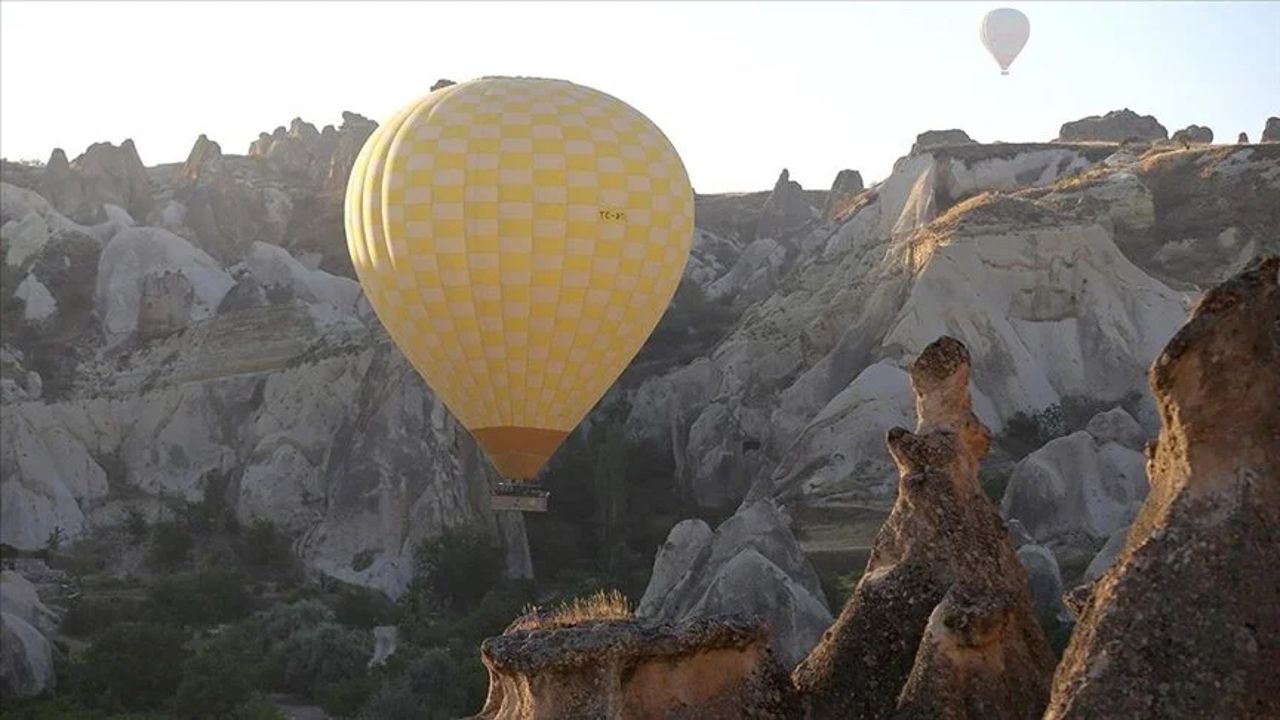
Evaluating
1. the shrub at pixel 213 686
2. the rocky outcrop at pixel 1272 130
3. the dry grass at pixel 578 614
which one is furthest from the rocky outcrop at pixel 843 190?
the dry grass at pixel 578 614

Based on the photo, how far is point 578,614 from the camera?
8836 mm

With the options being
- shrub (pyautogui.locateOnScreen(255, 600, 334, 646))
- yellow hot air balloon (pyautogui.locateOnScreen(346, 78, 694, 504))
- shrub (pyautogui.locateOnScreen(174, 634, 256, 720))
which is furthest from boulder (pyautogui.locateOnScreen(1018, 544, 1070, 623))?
shrub (pyautogui.locateOnScreen(255, 600, 334, 646))

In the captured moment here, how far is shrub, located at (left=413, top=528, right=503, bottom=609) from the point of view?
41.6 m

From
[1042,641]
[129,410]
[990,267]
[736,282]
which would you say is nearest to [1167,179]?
[990,267]

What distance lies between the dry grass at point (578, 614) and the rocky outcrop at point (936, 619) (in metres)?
0.80

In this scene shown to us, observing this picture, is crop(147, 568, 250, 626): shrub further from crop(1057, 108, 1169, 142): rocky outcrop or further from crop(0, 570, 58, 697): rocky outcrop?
crop(1057, 108, 1169, 142): rocky outcrop

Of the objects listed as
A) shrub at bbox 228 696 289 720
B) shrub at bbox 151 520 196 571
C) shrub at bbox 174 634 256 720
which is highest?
shrub at bbox 228 696 289 720

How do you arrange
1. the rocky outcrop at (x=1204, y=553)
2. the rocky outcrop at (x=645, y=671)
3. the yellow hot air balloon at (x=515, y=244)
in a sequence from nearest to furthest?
the rocky outcrop at (x=1204, y=553), the rocky outcrop at (x=645, y=671), the yellow hot air balloon at (x=515, y=244)

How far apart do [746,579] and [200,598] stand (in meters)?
15.9

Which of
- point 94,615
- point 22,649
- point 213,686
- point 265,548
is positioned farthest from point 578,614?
point 265,548

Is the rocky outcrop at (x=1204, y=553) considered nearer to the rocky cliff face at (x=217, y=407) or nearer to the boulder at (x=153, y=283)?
the rocky cliff face at (x=217, y=407)

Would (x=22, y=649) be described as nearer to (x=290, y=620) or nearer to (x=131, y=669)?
(x=131, y=669)

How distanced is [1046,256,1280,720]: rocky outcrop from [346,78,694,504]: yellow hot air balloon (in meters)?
15.2

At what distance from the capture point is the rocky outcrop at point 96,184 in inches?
2539
